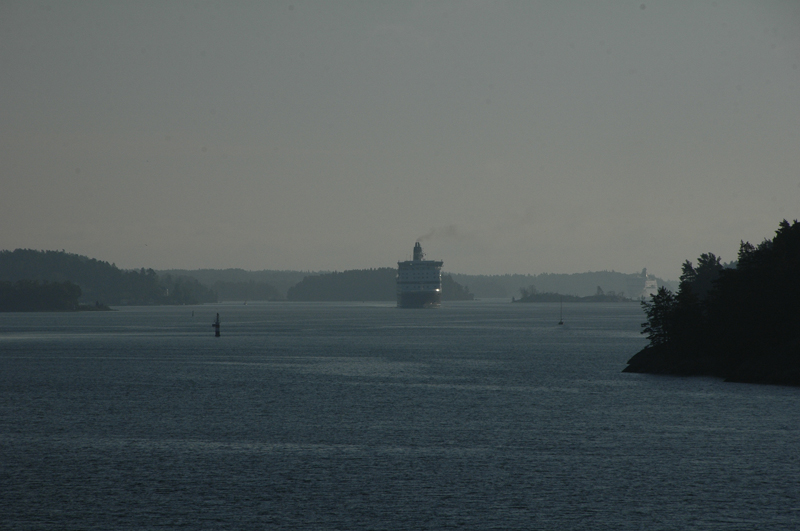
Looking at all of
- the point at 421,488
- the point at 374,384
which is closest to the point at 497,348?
the point at 374,384

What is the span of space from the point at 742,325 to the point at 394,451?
36186 millimetres

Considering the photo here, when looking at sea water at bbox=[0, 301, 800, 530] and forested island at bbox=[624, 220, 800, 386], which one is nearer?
sea water at bbox=[0, 301, 800, 530]

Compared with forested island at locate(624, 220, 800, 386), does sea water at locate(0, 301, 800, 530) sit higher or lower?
lower

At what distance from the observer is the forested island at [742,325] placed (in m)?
57.0

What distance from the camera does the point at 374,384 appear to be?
187ft

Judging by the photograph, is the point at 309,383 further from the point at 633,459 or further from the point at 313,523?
the point at 313,523

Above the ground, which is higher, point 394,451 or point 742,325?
point 742,325

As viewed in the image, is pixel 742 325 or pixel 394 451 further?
pixel 742 325

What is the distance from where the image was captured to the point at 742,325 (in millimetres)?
59094

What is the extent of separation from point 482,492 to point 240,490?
7.24 meters

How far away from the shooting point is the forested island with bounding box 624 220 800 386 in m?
57.0

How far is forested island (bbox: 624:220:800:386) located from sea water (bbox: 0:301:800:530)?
10.7 feet

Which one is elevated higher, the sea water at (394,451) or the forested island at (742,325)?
the forested island at (742,325)

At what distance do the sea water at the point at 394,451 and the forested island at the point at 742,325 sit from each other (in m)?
3.25
